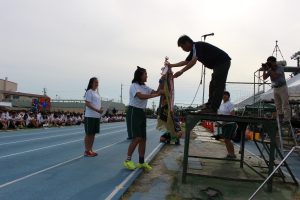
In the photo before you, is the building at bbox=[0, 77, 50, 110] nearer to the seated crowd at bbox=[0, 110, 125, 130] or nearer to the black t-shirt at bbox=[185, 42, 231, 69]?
the seated crowd at bbox=[0, 110, 125, 130]

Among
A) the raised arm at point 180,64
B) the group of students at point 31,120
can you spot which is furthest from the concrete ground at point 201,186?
the group of students at point 31,120

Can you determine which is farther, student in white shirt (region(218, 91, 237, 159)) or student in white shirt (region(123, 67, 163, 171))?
student in white shirt (region(218, 91, 237, 159))

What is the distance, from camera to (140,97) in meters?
7.27

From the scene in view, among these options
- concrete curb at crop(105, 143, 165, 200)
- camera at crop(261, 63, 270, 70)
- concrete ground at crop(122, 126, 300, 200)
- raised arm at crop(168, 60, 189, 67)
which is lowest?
concrete ground at crop(122, 126, 300, 200)

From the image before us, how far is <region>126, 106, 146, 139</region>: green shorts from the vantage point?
727 cm

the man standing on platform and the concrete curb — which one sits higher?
the man standing on platform

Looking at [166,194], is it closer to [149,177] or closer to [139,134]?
[149,177]

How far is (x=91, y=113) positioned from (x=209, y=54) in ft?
11.0

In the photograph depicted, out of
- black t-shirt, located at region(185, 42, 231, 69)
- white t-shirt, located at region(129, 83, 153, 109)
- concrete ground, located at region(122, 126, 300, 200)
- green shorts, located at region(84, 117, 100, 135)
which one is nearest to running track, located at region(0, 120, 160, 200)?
concrete ground, located at region(122, 126, 300, 200)

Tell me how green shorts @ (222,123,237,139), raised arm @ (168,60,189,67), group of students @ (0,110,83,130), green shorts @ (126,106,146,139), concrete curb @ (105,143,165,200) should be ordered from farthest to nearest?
group of students @ (0,110,83,130) → green shorts @ (222,123,237,139) → green shorts @ (126,106,146,139) → raised arm @ (168,60,189,67) → concrete curb @ (105,143,165,200)

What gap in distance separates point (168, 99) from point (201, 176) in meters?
1.55

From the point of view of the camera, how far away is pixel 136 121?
23.9ft

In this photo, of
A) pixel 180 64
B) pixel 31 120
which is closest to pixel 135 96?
pixel 180 64

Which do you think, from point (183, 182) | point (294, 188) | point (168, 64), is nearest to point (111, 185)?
point (183, 182)
